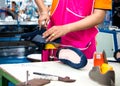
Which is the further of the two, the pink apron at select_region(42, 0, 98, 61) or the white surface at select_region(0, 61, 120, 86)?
the pink apron at select_region(42, 0, 98, 61)

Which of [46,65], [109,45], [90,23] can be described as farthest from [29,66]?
[109,45]

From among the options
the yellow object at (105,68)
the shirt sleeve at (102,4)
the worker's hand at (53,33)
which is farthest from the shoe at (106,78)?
the shirt sleeve at (102,4)

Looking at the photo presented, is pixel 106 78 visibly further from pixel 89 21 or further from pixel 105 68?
pixel 89 21

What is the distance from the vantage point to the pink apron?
4.91 ft

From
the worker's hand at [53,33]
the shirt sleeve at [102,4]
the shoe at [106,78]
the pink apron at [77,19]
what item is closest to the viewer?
the shoe at [106,78]

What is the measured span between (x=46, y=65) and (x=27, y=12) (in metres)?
2.38

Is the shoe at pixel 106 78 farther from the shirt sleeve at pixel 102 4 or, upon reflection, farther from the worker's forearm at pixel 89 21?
the shirt sleeve at pixel 102 4

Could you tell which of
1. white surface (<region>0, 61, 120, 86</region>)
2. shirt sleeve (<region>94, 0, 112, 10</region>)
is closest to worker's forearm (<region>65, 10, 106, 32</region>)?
shirt sleeve (<region>94, 0, 112, 10</region>)

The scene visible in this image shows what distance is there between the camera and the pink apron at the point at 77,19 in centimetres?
150

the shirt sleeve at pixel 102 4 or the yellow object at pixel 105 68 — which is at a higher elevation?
the shirt sleeve at pixel 102 4

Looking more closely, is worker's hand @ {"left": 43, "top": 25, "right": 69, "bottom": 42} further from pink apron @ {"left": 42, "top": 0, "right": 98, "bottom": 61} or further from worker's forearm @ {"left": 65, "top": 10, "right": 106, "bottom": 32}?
pink apron @ {"left": 42, "top": 0, "right": 98, "bottom": 61}

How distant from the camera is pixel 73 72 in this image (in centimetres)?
117

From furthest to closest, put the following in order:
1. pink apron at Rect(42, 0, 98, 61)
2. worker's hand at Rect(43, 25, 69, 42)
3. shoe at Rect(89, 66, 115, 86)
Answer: pink apron at Rect(42, 0, 98, 61)
worker's hand at Rect(43, 25, 69, 42)
shoe at Rect(89, 66, 115, 86)

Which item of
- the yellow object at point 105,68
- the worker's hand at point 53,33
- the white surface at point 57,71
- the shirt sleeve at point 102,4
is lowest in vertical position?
the white surface at point 57,71
